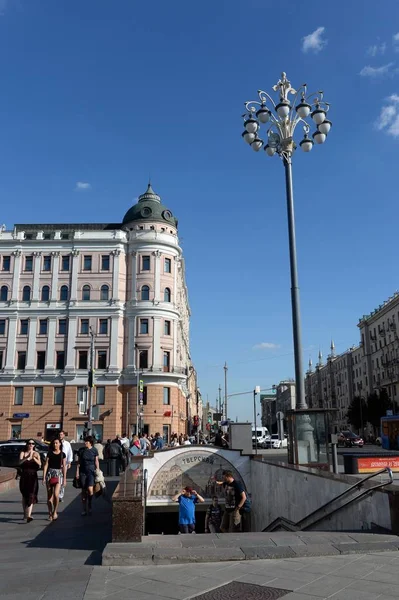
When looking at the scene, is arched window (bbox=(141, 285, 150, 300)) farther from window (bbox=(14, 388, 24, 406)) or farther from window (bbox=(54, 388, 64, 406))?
window (bbox=(14, 388, 24, 406))

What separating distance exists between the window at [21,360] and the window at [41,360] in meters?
1.26

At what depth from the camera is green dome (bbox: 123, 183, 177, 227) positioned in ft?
167

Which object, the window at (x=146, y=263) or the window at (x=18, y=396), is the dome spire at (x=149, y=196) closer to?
the window at (x=146, y=263)

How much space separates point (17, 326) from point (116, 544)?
4441 cm

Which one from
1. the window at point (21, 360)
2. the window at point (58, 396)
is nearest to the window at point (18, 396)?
the window at point (21, 360)

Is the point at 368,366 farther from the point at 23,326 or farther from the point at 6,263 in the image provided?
the point at 6,263

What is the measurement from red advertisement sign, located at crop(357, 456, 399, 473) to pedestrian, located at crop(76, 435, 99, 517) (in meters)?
12.1

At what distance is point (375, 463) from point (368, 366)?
68335mm

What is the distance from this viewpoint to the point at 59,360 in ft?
157

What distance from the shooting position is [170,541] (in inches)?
281

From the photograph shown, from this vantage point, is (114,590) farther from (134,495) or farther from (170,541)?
(134,495)

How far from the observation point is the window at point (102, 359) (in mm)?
47291

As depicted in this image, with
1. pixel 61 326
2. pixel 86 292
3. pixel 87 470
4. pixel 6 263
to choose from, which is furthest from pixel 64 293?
pixel 87 470

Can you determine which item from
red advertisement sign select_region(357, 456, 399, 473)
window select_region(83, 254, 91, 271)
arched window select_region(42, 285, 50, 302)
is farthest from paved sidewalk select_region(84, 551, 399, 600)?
arched window select_region(42, 285, 50, 302)
